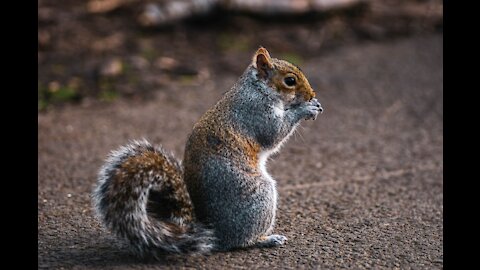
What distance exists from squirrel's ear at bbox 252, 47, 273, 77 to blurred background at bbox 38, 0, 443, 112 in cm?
368

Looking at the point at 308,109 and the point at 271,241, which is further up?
the point at 308,109

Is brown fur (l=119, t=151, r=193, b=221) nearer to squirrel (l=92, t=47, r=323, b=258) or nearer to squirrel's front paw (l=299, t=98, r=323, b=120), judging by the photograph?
squirrel (l=92, t=47, r=323, b=258)

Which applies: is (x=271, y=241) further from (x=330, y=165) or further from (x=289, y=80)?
(x=330, y=165)

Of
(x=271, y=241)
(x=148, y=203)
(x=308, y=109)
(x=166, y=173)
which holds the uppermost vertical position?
(x=308, y=109)

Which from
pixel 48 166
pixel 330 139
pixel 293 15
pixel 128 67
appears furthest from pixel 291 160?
pixel 293 15

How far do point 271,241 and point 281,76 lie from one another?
93 cm

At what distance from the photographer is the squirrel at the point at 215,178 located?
141 inches

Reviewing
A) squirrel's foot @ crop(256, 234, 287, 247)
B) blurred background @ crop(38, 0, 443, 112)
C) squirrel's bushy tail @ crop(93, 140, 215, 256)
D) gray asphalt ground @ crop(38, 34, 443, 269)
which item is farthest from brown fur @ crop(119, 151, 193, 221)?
blurred background @ crop(38, 0, 443, 112)

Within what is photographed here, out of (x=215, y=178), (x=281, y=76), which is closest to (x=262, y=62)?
(x=281, y=76)

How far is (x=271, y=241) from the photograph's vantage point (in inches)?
159

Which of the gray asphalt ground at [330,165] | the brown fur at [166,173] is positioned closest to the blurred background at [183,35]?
the gray asphalt ground at [330,165]

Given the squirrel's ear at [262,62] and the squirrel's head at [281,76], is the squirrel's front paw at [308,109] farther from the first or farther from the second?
the squirrel's ear at [262,62]

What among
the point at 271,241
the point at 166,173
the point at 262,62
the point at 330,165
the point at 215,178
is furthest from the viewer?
the point at 330,165

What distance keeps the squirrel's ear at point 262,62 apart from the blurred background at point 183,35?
12.1ft
